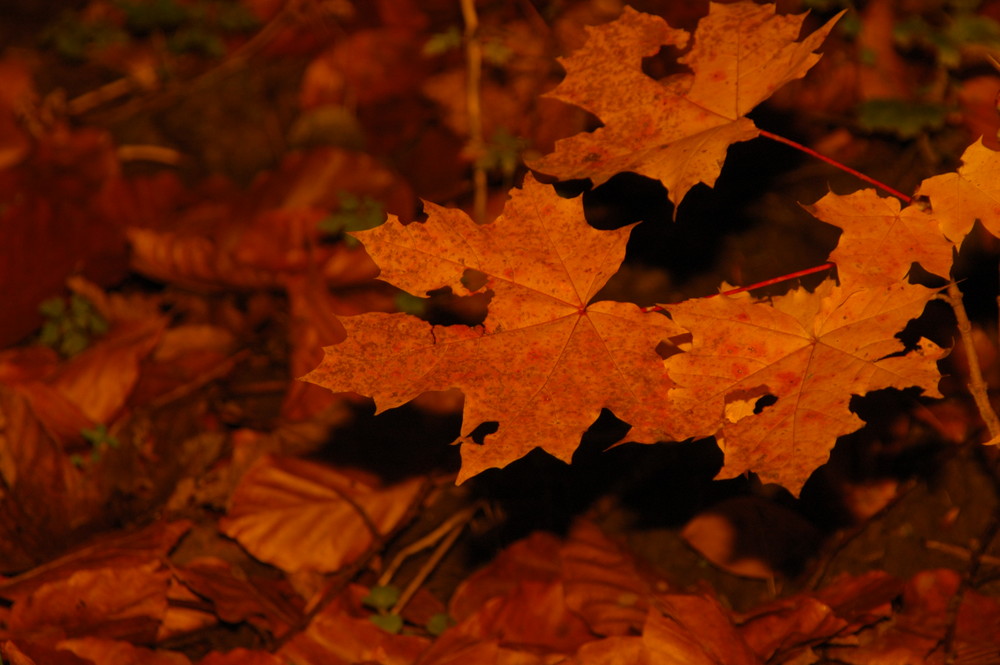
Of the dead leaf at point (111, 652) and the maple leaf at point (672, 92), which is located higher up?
the maple leaf at point (672, 92)

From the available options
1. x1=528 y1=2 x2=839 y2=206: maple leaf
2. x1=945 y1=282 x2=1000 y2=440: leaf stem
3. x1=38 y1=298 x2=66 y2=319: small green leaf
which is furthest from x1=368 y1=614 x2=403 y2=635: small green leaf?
x1=38 y1=298 x2=66 y2=319: small green leaf

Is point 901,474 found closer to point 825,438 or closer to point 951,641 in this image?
point 951,641

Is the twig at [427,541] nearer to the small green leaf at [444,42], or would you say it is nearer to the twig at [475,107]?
the twig at [475,107]

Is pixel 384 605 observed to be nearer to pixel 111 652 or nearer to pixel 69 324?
pixel 111 652

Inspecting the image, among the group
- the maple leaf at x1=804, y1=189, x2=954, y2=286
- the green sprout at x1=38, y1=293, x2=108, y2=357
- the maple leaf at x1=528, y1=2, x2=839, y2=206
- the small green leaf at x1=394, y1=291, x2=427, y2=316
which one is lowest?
the small green leaf at x1=394, y1=291, x2=427, y2=316

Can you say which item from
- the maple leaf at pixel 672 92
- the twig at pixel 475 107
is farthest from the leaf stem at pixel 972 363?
the twig at pixel 475 107

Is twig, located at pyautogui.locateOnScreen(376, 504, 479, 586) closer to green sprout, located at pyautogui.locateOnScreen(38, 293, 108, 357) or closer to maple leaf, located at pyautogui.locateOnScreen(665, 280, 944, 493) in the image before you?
maple leaf, located at pyautogui.locateOnScreen(665, 280, 944, 493)
